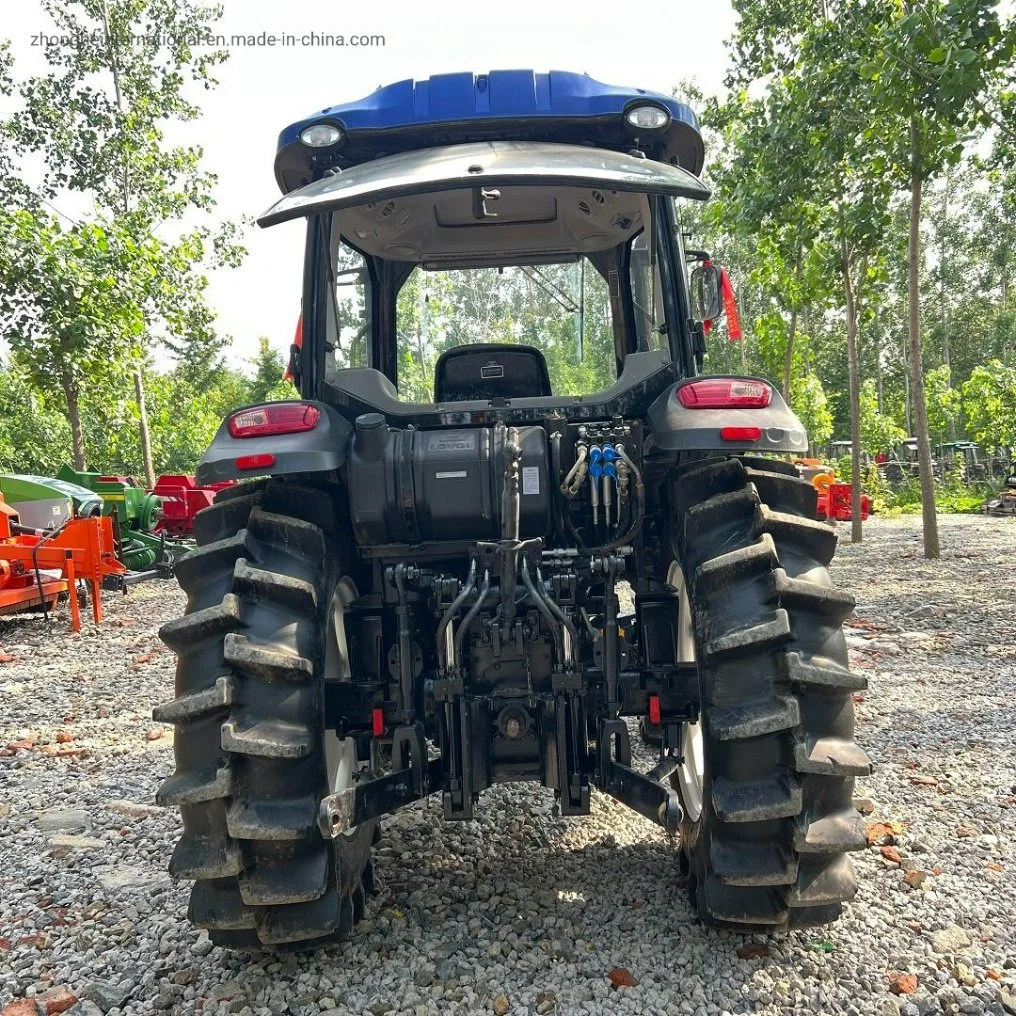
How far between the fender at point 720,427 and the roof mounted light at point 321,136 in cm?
151

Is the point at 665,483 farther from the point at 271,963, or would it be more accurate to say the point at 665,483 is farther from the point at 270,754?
the point at 271,963

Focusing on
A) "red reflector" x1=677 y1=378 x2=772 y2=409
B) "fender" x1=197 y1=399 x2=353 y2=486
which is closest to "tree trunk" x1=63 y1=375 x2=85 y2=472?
"fender" x1=197 y1=399 x2=353 y2=486

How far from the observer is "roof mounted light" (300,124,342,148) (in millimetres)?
2963

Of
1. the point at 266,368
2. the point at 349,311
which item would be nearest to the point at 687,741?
the point at 349,311

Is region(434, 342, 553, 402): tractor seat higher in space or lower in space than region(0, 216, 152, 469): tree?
lower

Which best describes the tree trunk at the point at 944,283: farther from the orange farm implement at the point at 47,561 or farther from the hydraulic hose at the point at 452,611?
the hydraulic hose at the point at 452,611

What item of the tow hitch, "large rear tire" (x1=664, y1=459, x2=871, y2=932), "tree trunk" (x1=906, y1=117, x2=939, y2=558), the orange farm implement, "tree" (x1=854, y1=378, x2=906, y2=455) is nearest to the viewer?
"large rear tire" (x1=664, y1=459, x2=871, y2=932)

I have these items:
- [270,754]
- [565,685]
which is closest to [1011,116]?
[565,685]

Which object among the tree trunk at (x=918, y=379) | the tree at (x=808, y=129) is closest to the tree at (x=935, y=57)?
the tree at (x=808, y=129)

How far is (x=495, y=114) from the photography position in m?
2.96

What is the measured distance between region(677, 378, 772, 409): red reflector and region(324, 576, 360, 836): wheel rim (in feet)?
4.11

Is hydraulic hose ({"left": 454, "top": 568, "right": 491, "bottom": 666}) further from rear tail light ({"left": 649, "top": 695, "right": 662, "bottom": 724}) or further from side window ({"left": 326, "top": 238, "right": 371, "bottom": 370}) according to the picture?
side window ({"left": 326, "top": 238, "right": 371, "bottom": 370})

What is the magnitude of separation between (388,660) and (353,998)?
3.15 ft

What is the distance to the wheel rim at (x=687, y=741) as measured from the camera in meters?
2.76
